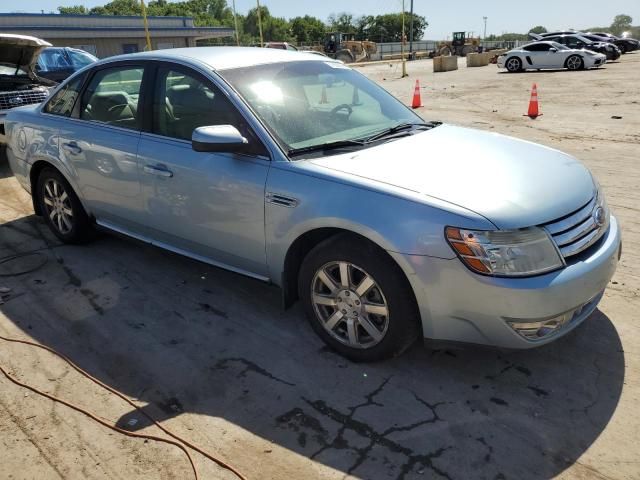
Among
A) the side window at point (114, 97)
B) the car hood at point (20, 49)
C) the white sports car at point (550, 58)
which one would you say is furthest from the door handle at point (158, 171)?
the white sports car at point (550, 58)

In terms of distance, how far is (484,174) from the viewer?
9.72 feet

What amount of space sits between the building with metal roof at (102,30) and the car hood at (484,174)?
3516 cm

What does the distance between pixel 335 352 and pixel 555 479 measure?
1.39m

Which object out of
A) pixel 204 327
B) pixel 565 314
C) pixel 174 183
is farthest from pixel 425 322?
pixel 174 183

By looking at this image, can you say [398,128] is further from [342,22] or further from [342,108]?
[342,22]

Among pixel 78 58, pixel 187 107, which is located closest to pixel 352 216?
pixel 187 107

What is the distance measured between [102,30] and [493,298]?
3927cm

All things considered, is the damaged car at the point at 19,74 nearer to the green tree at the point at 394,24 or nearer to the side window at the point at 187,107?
the side window at the point at 187,107

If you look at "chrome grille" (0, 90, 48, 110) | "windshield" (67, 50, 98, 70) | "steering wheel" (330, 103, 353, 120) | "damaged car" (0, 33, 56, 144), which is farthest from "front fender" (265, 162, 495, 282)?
"windshield" (67, 50, 98, 70)

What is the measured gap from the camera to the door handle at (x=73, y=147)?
177 inches

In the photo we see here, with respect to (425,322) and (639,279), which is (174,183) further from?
(639,279)

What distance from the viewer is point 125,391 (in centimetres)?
305

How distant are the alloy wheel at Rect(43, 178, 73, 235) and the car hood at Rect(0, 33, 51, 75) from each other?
133 inches

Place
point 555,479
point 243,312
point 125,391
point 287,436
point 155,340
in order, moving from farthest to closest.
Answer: point 243,312 < point 155,340 < point 125,391 < point 287,436 < point 555,479
